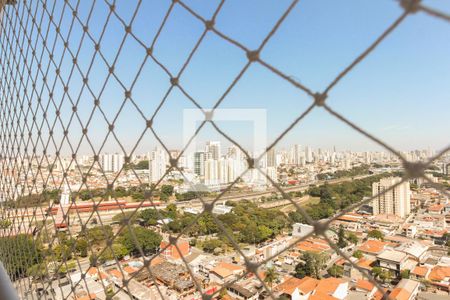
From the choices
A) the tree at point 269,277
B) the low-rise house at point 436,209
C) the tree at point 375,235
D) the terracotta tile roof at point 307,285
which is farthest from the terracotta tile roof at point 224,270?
the low-rise house at point 436,209

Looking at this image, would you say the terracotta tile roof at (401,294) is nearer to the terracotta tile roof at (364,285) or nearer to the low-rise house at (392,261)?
the terracotta tile roof at (364,285)

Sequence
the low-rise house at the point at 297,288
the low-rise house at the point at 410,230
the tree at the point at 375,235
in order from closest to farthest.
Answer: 1. the low-rise house at the point at 297,288
2. the tree at the point at 375,235
3. the low-rise house at the point at 410,230

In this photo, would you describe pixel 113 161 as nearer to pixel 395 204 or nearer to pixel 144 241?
pixel 144 241

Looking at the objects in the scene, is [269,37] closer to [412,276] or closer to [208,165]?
[208,165]

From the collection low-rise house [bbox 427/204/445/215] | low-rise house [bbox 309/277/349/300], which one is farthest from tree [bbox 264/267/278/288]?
low-rise house [bbox 427/204/445/215]

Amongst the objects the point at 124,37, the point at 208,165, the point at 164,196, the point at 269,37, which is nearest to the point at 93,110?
the point at 124,37
